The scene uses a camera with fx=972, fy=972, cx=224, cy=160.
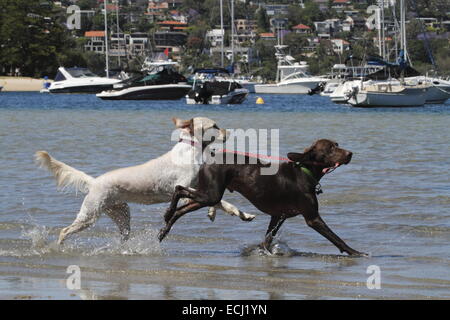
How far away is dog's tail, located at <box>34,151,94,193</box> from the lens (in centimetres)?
964

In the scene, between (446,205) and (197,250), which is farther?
(446,205)

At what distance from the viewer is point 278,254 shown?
9.71 meters

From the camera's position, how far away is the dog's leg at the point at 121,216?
971 cm

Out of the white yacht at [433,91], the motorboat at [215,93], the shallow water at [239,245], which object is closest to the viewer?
the shallow water at [239,245]

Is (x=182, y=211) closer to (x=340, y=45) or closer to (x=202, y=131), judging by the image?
(x=202, y=131)

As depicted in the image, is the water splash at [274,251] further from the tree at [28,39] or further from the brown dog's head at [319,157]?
the tree at [28,39]

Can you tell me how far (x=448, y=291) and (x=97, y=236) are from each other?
178 inches

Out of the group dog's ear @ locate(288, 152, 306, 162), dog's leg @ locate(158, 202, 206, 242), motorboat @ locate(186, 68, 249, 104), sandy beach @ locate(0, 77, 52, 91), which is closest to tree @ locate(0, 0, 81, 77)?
sandy beach @ locate(0, 77, 52, 91)

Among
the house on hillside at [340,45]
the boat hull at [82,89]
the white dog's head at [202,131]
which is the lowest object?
the boat hull at [82,89]

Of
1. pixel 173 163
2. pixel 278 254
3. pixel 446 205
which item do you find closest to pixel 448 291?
pixel 278 254

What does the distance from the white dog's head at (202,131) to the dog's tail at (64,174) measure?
1132 mm

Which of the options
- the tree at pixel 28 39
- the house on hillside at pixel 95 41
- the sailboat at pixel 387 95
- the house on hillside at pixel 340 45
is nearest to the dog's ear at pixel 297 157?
the sailboat at pixel 387 95
